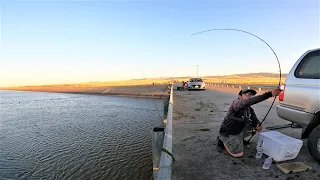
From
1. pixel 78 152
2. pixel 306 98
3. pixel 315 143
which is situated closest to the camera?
pixel 315 143

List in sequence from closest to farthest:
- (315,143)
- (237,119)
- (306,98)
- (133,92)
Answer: (315,143), (306,98), (237,119), (133,92)

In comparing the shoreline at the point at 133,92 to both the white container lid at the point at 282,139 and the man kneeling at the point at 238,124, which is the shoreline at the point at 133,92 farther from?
the white container lid at the point at 282,139

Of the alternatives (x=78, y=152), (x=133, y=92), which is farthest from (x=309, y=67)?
(x=133, y=92)

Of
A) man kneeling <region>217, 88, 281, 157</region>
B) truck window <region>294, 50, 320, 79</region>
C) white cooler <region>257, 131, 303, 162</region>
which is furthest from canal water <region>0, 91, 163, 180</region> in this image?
truck window <region>294, 50, 320, 79</region>

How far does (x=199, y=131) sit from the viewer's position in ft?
23.2

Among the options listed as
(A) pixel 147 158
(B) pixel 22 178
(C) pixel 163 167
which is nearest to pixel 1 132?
(B) pixel 22 178

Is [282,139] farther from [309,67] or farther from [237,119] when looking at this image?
[309,67]

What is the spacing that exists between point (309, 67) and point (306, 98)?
0.63 m

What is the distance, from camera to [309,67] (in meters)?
4.66

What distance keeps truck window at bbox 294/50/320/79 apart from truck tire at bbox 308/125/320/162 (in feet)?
3.07

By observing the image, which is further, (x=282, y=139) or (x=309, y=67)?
(x=309, y=67)

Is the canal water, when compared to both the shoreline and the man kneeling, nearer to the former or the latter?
the man kneeling

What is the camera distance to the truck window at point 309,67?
449 cm

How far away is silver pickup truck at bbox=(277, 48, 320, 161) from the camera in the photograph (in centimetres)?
426
